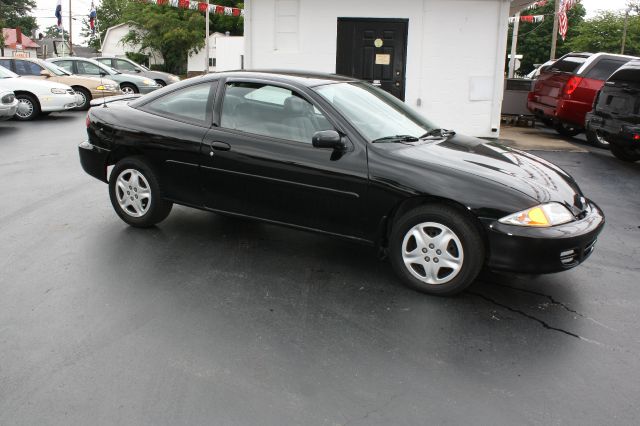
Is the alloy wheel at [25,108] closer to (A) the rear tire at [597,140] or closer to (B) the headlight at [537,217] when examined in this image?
(A) the rear tire at [597,140]

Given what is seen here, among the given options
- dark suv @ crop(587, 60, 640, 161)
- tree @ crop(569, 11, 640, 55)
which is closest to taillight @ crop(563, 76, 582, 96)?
dark suv @ crop(587, 60, 640, 161)

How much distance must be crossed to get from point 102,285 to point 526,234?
3043 mm

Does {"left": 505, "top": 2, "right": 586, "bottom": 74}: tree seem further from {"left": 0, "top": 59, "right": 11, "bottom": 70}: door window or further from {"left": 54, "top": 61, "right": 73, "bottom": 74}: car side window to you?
{"left": 0, "top": 59, "right": 11, "bottom": 70}: door window

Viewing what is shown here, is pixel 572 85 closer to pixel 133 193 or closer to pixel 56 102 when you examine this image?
pixel 133 193

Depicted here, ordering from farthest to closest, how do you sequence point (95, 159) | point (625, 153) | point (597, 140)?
point (597, 140)
point (625, 153)
point (95, 159)

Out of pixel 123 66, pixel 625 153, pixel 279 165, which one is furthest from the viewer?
pixel 123 66

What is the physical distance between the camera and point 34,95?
49.8 ft

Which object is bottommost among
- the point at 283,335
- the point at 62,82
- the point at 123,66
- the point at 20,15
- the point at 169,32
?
the point at 283,335

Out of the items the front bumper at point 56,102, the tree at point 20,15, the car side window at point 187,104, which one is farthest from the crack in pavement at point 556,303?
the tree at point 20,15

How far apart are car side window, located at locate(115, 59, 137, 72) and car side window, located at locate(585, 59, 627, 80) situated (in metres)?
15.9

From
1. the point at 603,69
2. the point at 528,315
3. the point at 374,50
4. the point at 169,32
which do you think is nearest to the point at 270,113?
the point at 528,315

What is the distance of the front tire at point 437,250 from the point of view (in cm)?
427

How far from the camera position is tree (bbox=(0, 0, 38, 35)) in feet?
251

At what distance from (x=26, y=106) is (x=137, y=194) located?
1118cm
